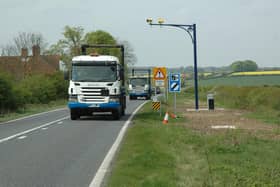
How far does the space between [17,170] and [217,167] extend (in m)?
3.99

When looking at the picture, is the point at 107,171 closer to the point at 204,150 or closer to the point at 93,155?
the point at 93,155

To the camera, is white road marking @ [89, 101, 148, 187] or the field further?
the field

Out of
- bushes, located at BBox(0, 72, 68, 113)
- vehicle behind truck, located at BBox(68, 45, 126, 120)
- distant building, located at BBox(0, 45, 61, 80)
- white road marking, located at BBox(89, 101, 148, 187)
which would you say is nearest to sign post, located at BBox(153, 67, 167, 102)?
vehicle behind truck, located at BBox(68, 45, 126, 120)

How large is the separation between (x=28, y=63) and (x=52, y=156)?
78.0 meters

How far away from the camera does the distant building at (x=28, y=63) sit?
76.3 metres

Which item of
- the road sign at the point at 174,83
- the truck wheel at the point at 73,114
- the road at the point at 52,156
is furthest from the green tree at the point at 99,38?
the road at the point at 52,156

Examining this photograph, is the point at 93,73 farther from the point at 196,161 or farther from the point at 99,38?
the point at 99,38

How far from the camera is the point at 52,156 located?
13.0m

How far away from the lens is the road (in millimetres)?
9719

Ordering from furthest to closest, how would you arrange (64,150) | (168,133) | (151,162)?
(168,133), (64,150), (151,162)

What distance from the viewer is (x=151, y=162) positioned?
37.4ft

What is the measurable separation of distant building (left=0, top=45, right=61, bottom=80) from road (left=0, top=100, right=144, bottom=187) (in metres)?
49.0

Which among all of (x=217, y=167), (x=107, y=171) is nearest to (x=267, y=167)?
(x=217, y=167)

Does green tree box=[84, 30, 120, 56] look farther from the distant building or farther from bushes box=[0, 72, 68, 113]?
bushes box=[0, 72, 68, 113]
